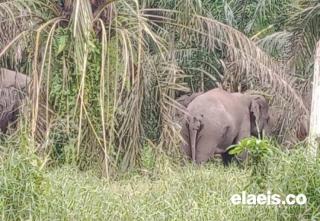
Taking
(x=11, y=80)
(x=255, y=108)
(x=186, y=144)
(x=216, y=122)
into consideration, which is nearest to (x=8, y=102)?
(x=11, y=80)

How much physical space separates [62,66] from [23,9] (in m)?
0.88

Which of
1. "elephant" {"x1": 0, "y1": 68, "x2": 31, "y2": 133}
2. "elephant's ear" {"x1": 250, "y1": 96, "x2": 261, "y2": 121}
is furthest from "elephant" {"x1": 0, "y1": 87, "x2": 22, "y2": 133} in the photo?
"elephant's ear" {"x1": 250, "y1": 96, "x2": 261, "y2": 121}

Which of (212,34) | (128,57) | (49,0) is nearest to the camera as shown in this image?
(128,57)

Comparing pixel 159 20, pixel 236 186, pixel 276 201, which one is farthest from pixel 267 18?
pixel 276 201

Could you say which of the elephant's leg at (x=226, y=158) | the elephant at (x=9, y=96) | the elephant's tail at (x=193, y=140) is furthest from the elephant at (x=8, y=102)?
the elephant's leg at (x=226, y=158)

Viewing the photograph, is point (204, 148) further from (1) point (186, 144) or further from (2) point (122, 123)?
(2) point (122, 123)

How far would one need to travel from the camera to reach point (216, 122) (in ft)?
35.9

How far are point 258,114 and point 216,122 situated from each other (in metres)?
1.30

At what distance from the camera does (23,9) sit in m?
8.92

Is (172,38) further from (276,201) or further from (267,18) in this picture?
(267,18)

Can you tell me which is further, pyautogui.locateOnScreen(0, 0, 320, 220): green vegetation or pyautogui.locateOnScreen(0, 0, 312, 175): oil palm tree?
pyautogui.locateOnScreen(0, 0, 312, 175): oil palm tree

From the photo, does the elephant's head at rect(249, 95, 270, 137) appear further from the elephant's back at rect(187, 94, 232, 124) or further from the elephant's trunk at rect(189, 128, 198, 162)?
the elephant's trunk at rect(189, 128, 198, 162)

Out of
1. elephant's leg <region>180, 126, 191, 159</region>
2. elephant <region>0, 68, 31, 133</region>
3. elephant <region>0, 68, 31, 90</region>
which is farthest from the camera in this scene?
elephant's leg <region>180, 126, 191, 159</region>

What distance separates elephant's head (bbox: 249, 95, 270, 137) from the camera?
470 inches
